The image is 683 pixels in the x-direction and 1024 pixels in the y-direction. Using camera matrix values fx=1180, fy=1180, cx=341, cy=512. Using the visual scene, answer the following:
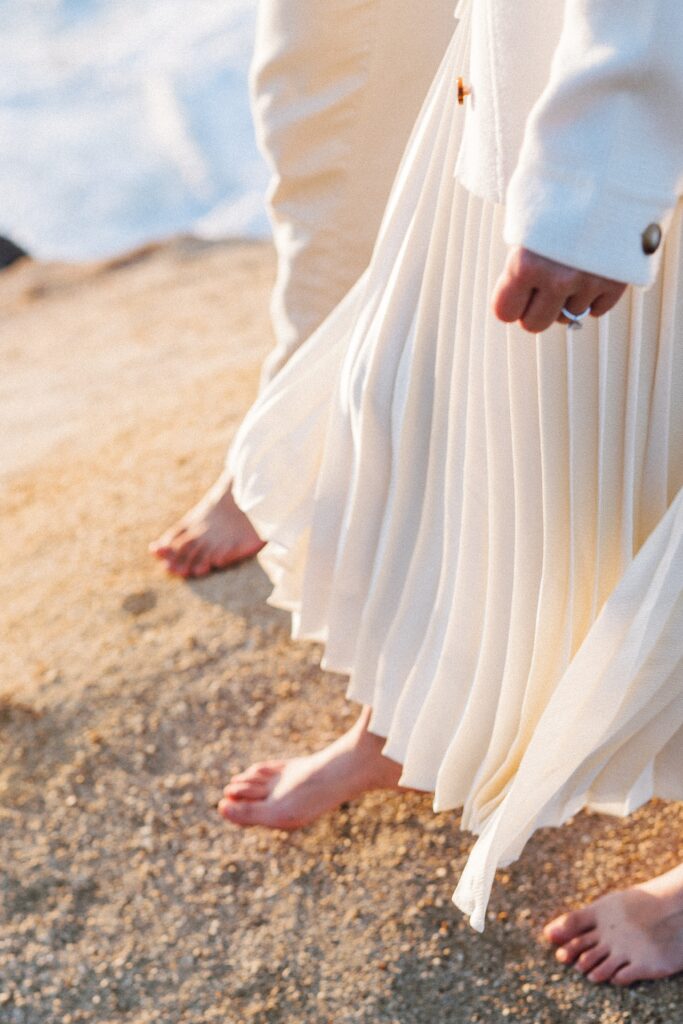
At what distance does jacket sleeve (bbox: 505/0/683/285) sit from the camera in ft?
2.97

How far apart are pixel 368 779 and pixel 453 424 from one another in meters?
0.58

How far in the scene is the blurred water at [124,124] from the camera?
581cm

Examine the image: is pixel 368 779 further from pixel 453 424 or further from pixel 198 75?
pixel 198 75

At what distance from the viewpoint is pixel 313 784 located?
1664mm

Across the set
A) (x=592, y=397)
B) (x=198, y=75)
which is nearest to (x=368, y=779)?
(x=592, y=397)

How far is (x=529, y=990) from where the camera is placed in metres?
1.43

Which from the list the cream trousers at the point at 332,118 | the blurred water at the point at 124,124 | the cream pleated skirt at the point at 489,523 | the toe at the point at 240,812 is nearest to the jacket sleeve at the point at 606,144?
the cream pleated skirt at the point at 489,523

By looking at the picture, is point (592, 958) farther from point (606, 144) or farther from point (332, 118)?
point (332, 118)

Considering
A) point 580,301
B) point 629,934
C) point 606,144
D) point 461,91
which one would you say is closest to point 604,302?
point 580,301

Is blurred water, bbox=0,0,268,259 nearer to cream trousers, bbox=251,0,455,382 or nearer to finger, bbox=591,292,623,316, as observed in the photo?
cream trousers, bbox=251,0,455,382

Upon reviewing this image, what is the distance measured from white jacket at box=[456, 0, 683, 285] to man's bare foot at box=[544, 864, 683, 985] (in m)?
0.82

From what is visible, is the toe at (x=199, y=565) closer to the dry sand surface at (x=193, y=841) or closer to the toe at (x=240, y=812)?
the dry sand surface at (x=193, y=841)

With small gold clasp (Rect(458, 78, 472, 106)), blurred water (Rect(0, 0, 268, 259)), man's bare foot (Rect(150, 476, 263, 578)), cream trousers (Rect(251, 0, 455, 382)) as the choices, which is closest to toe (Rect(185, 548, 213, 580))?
man's bare foot (Rect(150, 476, 263, 578))

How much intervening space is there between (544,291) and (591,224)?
0.23 ft
